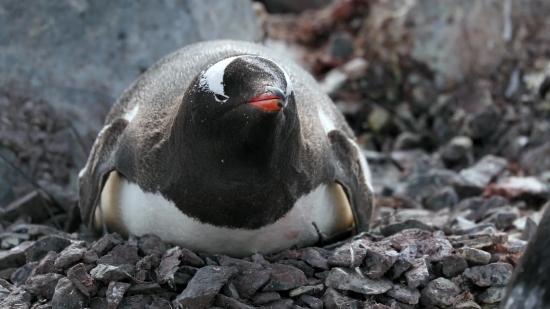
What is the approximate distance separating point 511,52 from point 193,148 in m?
4.84

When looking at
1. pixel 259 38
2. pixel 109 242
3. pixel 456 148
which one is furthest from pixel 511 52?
pixel 109 242

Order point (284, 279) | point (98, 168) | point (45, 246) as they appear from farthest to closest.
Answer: point (98, 168)
point (45, 246)
point (284, 279)

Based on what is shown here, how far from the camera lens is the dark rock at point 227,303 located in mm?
3295

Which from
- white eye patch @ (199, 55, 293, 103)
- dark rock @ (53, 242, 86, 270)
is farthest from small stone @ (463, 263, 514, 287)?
dark rock @ (53, 242, 86, 270)

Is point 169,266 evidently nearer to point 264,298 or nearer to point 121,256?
point 121,256

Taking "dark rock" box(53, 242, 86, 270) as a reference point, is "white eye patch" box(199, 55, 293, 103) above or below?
above

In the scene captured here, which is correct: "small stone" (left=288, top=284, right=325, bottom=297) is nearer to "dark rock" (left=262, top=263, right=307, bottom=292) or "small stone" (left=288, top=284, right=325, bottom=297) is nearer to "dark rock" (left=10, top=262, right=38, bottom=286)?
"dark rock" (left=262, top=263, right=307, bottom=292)

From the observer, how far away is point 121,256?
139 inches

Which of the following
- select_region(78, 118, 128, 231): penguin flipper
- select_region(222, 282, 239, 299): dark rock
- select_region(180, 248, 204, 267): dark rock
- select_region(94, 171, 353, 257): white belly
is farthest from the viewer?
select_region(78, 118, 128, 231): penguin flipper

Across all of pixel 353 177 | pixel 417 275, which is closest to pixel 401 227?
pixel 353 177

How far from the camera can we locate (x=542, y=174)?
18.8ft

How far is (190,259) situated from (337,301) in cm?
69

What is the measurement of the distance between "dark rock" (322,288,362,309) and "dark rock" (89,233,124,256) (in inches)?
39.5

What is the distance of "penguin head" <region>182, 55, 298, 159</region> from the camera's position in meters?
3.17
